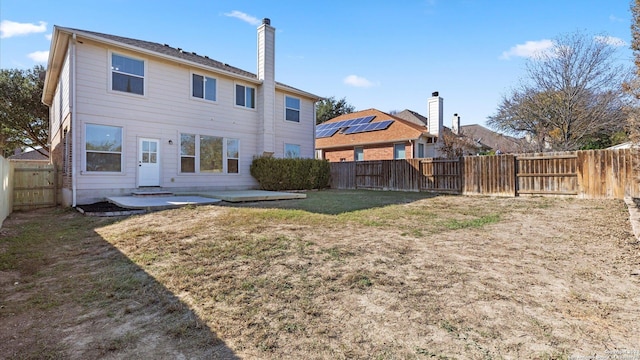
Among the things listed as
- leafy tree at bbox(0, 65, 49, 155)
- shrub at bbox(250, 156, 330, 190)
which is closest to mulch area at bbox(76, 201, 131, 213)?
shrub at bbox(250, 156, 330, 190)

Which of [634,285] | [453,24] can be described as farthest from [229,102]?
[634,285]

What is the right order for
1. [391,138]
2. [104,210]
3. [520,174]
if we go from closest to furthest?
[104,210]
[520,174]
[391,138]

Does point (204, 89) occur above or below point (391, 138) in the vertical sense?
above

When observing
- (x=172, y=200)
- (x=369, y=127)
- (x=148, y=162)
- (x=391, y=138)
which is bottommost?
(x=172, y=200)

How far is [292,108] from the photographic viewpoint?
15148 mm

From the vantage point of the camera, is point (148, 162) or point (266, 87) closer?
point (148, 162)

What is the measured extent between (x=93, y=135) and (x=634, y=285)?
12.2m

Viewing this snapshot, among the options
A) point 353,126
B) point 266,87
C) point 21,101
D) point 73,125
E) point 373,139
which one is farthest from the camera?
point 353,126

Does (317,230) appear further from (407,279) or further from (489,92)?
(489,92)

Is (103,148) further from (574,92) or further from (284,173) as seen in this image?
(574,92)

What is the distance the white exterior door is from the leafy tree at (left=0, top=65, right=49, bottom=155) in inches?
572

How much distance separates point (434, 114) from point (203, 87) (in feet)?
48.2

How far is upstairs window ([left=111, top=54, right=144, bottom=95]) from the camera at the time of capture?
1002 cm

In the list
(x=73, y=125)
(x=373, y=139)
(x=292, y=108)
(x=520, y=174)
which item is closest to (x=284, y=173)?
(x=292, y=108)
